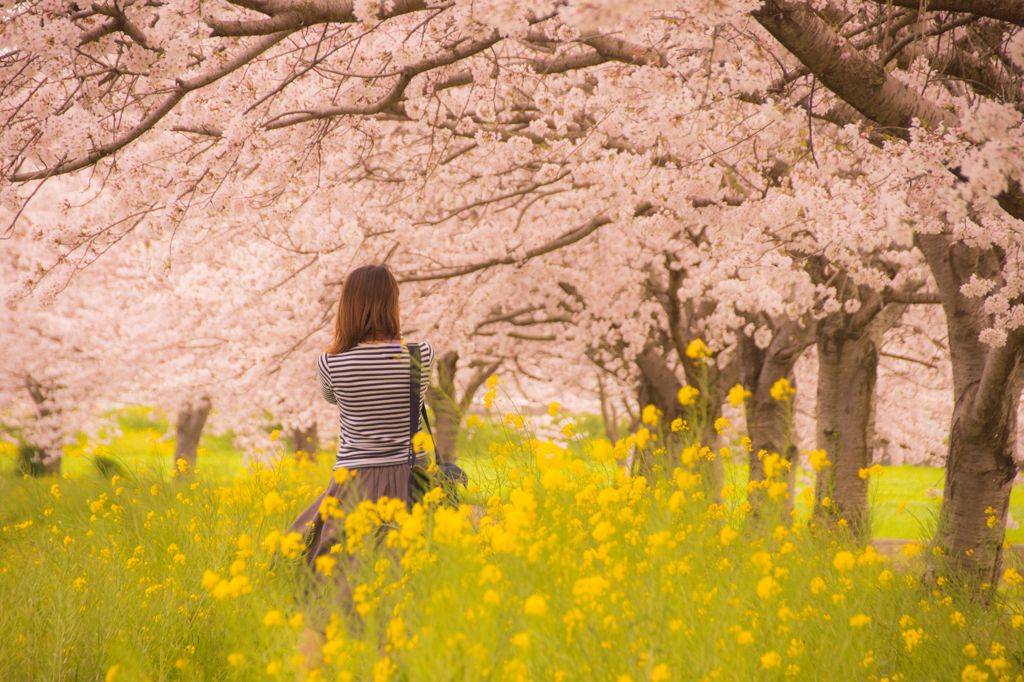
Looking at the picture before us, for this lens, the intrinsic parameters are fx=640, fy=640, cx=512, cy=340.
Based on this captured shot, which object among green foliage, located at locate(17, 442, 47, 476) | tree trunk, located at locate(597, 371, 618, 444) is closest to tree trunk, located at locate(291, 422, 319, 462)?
green foliage, located at locate(17, 442, 47, 476)

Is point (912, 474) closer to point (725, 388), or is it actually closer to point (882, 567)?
point (725, 388)

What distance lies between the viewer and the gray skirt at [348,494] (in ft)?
9.66

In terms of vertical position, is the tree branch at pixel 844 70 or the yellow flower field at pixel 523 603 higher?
the tree branch at pixel 844 70

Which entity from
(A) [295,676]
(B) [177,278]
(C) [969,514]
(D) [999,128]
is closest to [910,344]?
(C) [969,514]

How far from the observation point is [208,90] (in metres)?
4.77

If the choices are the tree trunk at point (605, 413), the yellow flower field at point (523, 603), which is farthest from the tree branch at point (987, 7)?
the tree trunk at point (605, 413)

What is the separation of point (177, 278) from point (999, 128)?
36.5ft

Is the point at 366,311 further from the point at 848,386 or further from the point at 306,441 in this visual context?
the point at 306,441

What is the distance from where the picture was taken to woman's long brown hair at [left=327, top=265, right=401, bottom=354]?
316 cm

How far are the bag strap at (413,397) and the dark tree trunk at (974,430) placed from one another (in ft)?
9.89

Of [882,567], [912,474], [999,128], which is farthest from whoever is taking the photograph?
[912,474]

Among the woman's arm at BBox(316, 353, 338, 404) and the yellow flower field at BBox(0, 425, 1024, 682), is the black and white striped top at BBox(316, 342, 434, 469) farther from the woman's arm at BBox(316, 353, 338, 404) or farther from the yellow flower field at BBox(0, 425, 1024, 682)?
the yellow flower field at BBox(0, 425, 1024, 682)

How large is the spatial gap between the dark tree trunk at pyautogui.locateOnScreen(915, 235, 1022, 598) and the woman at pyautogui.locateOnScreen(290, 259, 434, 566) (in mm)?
3085

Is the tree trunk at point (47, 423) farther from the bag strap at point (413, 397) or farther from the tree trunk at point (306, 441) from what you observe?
the bag strap at point (413, 397)
